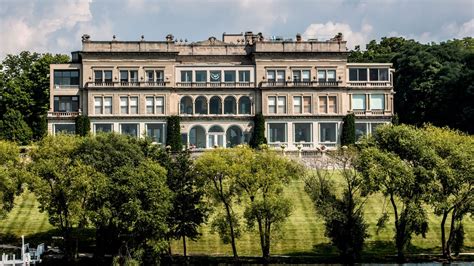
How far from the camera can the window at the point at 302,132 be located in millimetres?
105250

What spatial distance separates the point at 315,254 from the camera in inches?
2726

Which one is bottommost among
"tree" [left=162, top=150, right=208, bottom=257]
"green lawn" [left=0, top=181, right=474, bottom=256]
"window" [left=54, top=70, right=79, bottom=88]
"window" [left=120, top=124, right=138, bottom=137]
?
"green lawn" [left=0, top=181, right=474, bottom=256]

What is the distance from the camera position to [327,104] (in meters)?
106

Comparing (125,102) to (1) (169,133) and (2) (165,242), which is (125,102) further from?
(2) (165,242)

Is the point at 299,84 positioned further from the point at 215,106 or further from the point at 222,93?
the point at 215,106

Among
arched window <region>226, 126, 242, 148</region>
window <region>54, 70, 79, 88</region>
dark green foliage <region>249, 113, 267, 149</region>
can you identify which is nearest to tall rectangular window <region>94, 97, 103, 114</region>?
window <region>54, 70, 79, 88</region>

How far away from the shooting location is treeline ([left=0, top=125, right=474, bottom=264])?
64.1 m

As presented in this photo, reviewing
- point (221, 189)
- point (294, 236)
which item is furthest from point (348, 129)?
point (221, 189)

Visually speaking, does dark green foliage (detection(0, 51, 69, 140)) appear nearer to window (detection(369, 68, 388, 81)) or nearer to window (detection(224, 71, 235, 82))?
window (detection(224, 71, 235, 82))

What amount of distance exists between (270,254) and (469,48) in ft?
238

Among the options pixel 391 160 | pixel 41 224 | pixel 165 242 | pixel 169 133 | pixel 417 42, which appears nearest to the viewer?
pixel 165 242

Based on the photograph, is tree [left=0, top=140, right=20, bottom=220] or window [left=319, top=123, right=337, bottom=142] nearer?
tree [left=0, top=140, right=20, bottom=220]

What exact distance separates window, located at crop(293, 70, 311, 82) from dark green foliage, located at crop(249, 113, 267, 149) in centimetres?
618

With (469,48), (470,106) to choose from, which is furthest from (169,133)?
(469,48)
